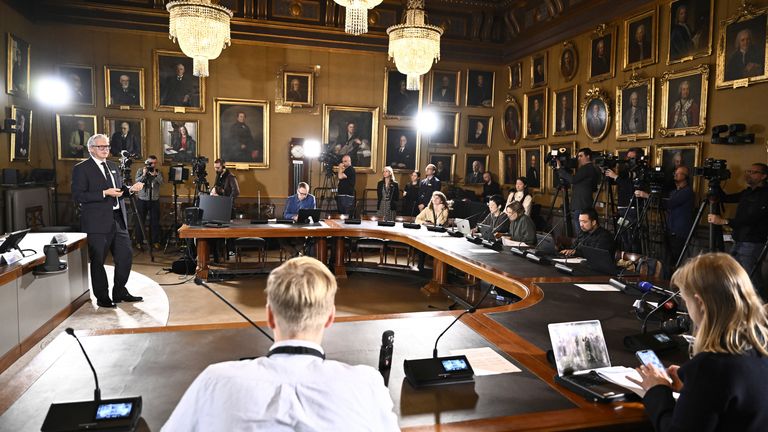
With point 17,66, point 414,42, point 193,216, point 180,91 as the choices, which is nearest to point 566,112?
point 414,42

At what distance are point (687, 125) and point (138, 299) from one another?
24.0 feet

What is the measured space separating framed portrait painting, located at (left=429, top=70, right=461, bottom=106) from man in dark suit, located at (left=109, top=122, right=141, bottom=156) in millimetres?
6091

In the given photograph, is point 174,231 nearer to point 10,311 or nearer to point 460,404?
point 10,311

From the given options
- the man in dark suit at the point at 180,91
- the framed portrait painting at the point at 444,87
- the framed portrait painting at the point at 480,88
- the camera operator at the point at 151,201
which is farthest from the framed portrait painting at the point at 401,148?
the camera operator at the point at 151,201

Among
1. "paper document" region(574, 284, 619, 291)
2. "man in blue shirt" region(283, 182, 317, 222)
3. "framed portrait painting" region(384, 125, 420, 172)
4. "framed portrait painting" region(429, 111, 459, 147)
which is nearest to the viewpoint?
"paper document" region(574, 284, 619, 291)

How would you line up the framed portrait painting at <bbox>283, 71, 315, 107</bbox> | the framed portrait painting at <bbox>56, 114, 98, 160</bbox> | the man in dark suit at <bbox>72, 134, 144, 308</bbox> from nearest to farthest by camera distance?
the man in dark suit at <bbox>72, 134, 144, 308</bbox>, the framed portrait painting at <bbox>56, 114, 98, 160</bbox>, the framed portrait painting at <bbox>283, 71, 315, 107</bbox>

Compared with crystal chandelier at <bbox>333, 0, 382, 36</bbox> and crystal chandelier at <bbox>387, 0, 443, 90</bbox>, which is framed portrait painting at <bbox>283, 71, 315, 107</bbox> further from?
crystal chandelier at <bbox>333, 0, 382, 36</bbox>

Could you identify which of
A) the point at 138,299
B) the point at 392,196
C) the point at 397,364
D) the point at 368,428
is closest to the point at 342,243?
the point at 392,196

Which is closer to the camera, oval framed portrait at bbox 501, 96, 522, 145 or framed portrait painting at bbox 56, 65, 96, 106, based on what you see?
framed portrait painting at bbox 56, 65, 96, 106

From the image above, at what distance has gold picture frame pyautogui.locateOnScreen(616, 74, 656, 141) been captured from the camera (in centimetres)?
794

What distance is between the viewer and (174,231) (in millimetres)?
10516

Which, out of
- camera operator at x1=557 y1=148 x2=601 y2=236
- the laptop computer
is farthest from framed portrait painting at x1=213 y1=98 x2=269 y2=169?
the laptop computer

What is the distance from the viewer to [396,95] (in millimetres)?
11719

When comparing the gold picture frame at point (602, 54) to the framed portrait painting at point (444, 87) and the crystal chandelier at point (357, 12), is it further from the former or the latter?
the crystal chandelier at point (357, 12)
